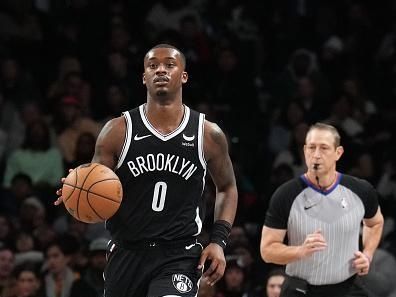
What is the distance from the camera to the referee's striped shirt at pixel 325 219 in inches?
262

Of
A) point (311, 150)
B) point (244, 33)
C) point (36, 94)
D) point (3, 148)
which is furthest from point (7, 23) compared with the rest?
point (311, 150)

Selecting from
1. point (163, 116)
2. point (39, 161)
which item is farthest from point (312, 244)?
point (39, 161)

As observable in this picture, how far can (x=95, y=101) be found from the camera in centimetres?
1149

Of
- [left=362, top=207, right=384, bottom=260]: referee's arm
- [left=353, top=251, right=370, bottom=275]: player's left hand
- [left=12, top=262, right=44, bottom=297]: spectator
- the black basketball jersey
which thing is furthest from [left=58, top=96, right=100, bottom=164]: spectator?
the black basketball jersey

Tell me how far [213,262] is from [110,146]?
0.89m

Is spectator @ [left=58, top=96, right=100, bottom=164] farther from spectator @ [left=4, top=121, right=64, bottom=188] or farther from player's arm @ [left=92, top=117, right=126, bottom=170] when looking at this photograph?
player's arm @ [left=92, top=117, right=126, bottom=170]

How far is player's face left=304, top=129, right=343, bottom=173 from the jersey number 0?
136 cm

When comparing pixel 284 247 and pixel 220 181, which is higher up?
pixel 220 181

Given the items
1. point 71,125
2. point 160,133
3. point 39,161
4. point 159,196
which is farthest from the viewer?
point 71,125

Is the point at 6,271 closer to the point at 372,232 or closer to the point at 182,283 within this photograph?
the point at 372,232

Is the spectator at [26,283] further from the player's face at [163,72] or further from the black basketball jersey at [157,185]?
the player's face at [163,72]

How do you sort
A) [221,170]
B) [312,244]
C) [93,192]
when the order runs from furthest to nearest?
[312,244], [221,170], [93,192]

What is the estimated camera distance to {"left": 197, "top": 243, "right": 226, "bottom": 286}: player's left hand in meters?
5.56

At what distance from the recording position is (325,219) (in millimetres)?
6707
